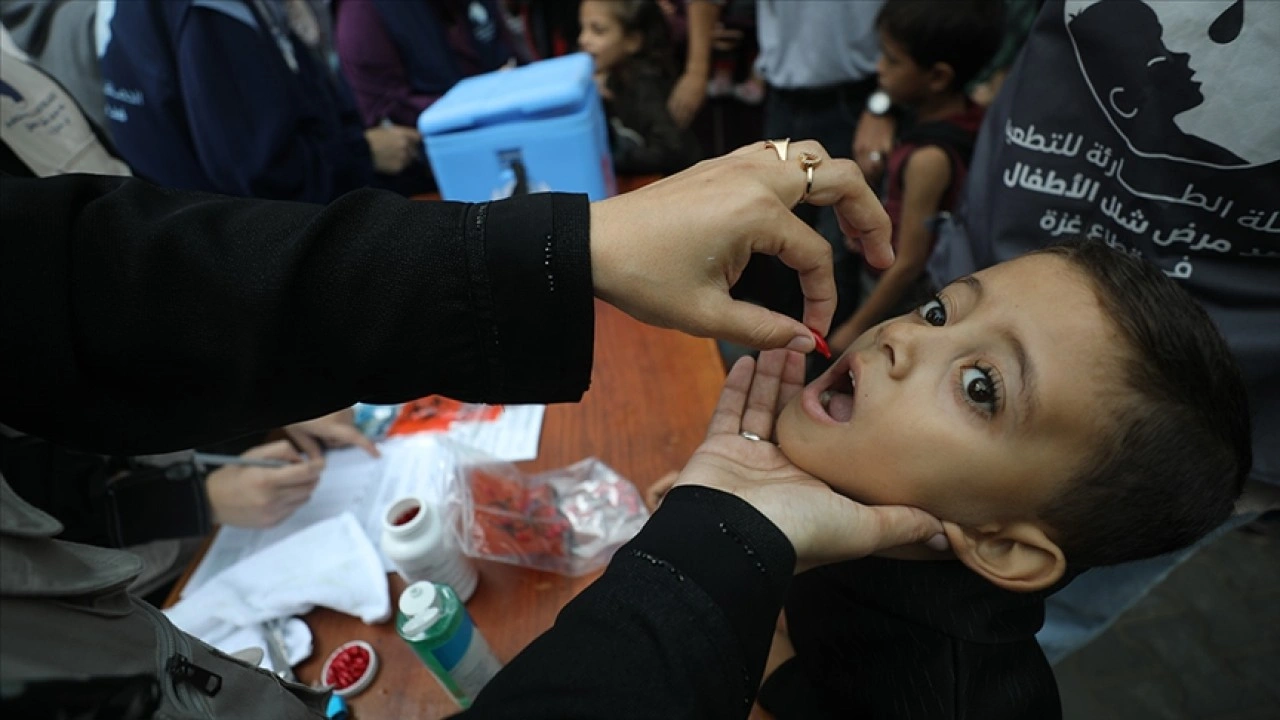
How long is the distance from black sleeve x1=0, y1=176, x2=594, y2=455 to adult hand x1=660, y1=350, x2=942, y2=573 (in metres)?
0.28

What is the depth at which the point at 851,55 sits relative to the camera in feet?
8.30

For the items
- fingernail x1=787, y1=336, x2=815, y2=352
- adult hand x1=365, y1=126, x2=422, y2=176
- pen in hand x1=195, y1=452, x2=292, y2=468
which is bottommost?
pen in hand x1=195, y1=452, x2=292, y2=468

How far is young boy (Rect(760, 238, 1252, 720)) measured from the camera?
0.83 meters

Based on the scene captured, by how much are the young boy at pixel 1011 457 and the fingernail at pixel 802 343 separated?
5.3 inches

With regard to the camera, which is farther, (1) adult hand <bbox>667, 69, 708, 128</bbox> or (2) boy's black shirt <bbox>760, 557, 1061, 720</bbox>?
(1) adult hand <bbox>667, 69, 708, 128</bbox>

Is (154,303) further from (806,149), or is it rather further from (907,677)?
(907,677)

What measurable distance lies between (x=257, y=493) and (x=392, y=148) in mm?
2070

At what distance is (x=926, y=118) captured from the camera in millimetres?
2236

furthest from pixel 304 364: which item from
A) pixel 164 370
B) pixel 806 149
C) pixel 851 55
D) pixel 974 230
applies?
pixel 851 55

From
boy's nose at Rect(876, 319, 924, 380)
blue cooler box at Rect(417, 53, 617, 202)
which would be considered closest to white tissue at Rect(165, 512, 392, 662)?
boy's nose at Rect(876, 319, 924, 380)

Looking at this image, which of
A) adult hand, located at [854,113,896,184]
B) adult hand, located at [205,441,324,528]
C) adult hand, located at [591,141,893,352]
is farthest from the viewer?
adult hand, located at [854,113,896,184]

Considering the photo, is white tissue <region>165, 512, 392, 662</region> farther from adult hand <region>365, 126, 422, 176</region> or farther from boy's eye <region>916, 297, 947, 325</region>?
adult hand <region>365, 126, 422, 176</region>

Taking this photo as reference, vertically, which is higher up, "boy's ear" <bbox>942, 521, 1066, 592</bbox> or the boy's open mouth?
the boy's open mouth

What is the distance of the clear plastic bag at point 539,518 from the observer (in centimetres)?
115
